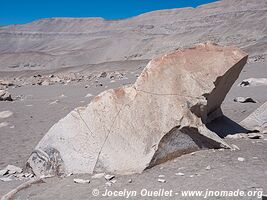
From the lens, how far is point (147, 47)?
174 feet

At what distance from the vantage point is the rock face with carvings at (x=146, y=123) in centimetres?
552

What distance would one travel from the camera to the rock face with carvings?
18.1 feet

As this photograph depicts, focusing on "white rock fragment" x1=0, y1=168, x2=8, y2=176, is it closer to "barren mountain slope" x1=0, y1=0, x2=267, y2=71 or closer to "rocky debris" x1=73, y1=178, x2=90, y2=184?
"rocky debris" x1=73, y1=178, x2=90, y2=184

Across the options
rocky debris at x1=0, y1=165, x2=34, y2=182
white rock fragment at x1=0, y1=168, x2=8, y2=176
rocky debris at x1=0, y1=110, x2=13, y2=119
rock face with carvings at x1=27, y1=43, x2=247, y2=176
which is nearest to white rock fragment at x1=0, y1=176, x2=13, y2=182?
rocky debris at x1=0, y1=165, x2=34, y2=182

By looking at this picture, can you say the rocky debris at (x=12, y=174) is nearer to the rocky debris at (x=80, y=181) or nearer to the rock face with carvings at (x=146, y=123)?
the rock face with carvings at (x=146, y=123)

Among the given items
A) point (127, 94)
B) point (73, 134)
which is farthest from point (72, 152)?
point (127, 94)

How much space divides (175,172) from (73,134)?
1.56m

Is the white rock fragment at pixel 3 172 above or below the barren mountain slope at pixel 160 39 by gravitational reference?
below

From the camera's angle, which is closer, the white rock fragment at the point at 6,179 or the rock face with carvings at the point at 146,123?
the rock face with carvings at the point at 146,123

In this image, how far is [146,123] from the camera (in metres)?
5.68

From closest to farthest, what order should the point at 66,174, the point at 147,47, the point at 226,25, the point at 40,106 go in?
the point at 66,174 → the point at 40,106 → the point at 147,47 → the point at 226,25

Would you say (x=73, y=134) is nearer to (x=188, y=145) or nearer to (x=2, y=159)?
(x=188, y=145)

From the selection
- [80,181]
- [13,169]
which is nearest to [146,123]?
[80,181]

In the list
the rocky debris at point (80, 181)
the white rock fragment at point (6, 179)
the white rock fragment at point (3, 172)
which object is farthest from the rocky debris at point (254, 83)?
the rocky debris at point (80, 181)
